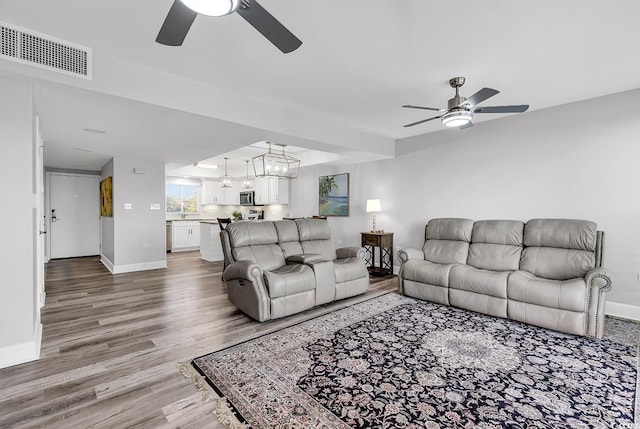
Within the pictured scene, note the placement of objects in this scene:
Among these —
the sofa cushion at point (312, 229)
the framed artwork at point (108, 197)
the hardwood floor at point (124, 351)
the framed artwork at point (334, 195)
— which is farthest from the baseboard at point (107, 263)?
the framed artwork at point (334, 195)

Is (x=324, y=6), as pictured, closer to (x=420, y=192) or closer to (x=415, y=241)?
(x=420, y=192)

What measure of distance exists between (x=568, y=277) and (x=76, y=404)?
447cm

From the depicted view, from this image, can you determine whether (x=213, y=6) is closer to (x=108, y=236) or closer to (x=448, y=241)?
(x=448, y=241)

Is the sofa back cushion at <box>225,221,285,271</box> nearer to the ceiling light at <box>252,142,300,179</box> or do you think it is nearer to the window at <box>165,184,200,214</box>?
the ceiling light at <box>252,142,300,179</box>

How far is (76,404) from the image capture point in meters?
1.83

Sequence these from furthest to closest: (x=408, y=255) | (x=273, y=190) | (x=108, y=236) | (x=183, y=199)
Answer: (x=183, y=199) → (x=273, y=190) → (x=108, y=236) → (x=408, y=255)

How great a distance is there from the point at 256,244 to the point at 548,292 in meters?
3.24

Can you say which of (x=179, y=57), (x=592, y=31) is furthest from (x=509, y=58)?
(x=179, y=57)

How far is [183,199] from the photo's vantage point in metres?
9.00

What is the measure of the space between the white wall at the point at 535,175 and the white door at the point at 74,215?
6884 mm

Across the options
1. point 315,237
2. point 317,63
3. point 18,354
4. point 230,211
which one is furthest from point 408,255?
Result: point 230,211

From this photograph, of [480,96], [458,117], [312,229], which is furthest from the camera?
[312,229]

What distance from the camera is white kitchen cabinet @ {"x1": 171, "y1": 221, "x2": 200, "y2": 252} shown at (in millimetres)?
8273

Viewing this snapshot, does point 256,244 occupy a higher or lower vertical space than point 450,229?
→ lower
